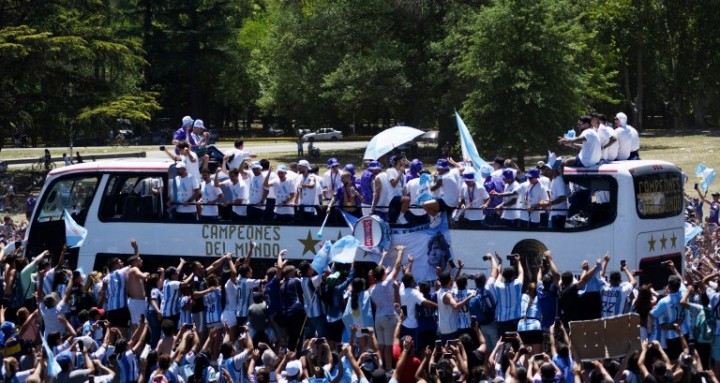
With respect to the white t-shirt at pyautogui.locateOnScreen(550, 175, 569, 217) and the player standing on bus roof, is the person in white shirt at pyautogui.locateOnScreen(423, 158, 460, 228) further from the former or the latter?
the player standing on bus roof

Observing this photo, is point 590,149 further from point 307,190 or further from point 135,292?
point 135,292

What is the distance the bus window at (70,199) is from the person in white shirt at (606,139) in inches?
275

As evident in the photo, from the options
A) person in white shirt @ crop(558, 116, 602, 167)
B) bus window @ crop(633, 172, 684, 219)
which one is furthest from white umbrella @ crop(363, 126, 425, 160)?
bus window @ crop(633, 172, 684, 219)

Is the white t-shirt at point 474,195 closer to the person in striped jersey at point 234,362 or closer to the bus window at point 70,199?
the person in striped jersey at point 234,362

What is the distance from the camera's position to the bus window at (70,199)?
16375 millimetres

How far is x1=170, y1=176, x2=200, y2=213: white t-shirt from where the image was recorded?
1605 centimetres

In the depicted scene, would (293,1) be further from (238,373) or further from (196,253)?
(238,373)

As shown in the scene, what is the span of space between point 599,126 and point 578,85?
92.1 ft

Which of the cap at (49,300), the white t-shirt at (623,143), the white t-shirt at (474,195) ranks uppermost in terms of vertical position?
the white t-shirt at (623,143)

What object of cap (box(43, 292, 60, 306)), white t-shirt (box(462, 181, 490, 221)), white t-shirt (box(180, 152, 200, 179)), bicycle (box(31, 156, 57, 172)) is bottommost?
cap (box(43, 292, 60, 306))

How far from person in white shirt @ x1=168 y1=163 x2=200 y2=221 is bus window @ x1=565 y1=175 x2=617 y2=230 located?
520 cm

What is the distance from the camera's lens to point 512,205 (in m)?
15.0

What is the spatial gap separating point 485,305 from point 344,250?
2541 millimetres

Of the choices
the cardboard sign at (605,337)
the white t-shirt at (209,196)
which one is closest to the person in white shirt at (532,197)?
the cardboard sign at (605,337)
